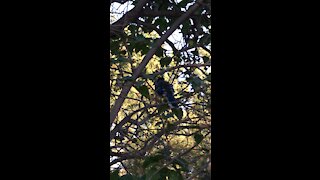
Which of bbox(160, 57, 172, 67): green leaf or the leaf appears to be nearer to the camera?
the leaf

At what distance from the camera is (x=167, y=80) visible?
1.40m

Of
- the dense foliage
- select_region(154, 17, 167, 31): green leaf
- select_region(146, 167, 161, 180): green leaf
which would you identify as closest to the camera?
select_region(146, 167, 161, 180): green leaf

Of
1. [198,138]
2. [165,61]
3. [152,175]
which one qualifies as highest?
[165,61]

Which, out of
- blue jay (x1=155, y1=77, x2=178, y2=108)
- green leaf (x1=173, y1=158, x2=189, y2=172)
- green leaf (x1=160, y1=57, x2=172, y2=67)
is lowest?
green leaf (x1=173, y1=158, x2=189, y2=172)

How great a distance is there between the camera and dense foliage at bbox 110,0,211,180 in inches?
48.3

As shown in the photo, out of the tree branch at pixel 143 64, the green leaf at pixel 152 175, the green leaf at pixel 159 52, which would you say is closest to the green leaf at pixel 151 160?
the green leaf at pixel 152 175

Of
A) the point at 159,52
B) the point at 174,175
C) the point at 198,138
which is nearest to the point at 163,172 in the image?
the point at 174,175

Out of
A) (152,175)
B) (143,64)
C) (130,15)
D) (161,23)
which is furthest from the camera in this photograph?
(161,23)

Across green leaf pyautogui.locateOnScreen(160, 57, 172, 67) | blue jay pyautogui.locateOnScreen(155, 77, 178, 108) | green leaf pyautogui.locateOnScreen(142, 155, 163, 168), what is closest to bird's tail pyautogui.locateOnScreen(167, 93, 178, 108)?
blue jay pyautogui.locateOnScreen(155, 77, 178, 108)

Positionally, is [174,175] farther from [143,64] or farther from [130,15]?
[130,15]

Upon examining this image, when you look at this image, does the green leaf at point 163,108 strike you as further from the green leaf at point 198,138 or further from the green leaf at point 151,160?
the green leaf at point 151,160

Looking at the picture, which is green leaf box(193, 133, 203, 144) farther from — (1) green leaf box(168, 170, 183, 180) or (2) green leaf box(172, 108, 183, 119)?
(1) green leaf box(168, 170, 183, 180)
